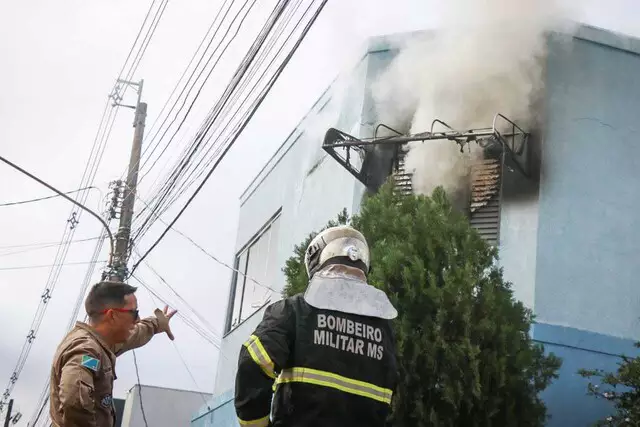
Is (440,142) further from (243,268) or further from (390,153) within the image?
(243,268)

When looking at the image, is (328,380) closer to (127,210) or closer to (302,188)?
(302,188)

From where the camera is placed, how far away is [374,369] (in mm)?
3363

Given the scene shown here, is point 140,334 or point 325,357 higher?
point 140,334

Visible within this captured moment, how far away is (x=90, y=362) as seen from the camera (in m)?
3.65

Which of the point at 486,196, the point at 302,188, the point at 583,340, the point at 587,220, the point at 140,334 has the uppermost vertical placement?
the point at 302,188

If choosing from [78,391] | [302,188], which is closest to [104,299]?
[78,391]

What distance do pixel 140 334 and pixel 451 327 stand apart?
2.28 metres

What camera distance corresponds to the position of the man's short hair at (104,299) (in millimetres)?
4027

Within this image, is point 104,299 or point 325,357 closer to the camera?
point 325,357

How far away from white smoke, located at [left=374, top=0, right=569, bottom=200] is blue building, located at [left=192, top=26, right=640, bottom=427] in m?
0.22

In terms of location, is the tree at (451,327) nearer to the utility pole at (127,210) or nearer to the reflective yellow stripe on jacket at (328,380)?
the reflective yellow stripe on jacket at (328,380)

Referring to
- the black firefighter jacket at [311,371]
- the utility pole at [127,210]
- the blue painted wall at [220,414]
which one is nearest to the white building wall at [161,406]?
the utility pole at [127,210]

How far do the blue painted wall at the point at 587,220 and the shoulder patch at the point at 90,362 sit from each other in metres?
4.75

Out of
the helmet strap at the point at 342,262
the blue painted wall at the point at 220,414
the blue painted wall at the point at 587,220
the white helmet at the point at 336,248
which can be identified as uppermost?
the blue painted wall at the point at 587,220
